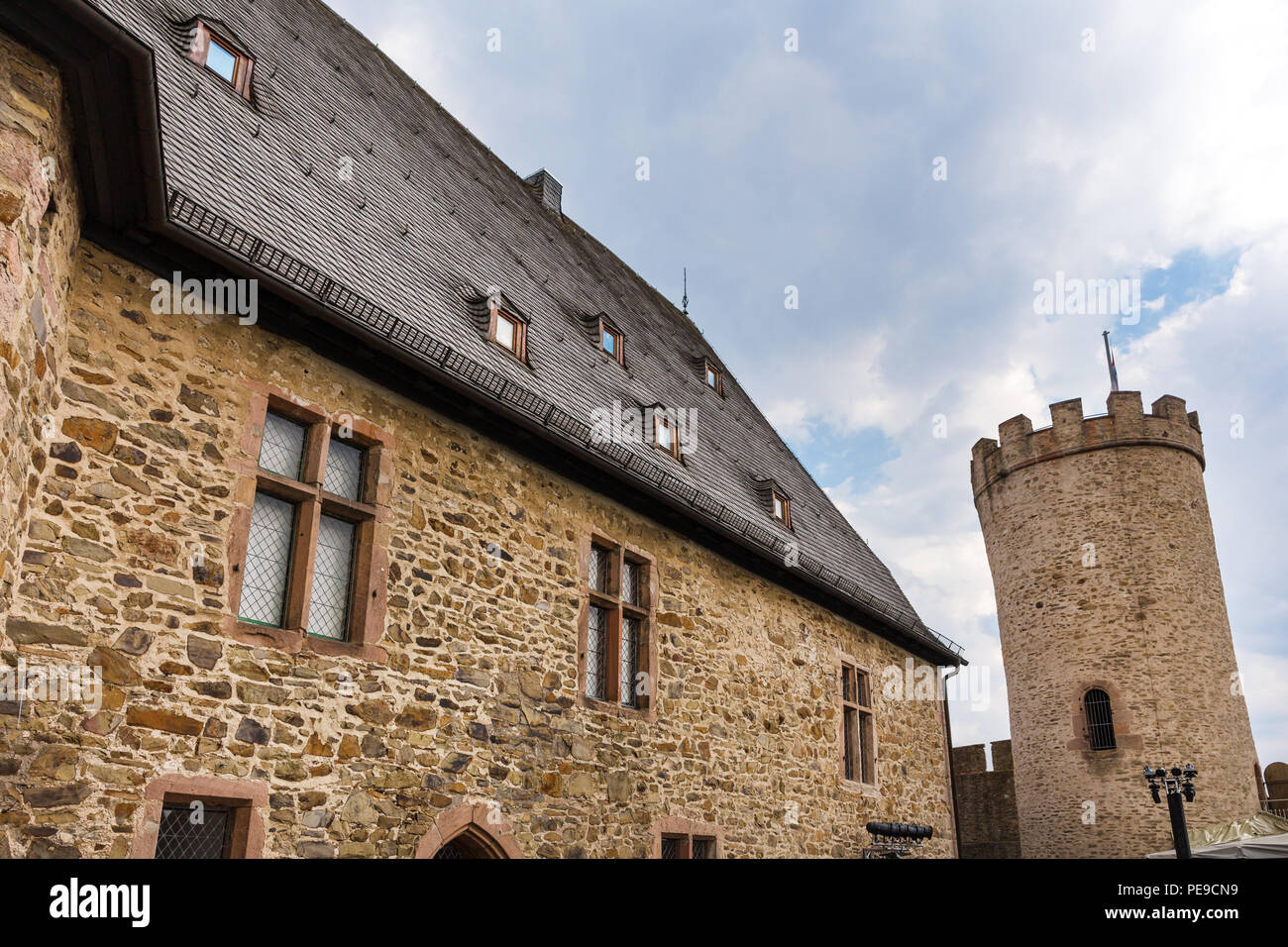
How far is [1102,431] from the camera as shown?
74.3 ft

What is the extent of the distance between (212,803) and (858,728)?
8.93 metres

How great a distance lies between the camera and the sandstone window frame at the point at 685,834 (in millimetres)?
8614

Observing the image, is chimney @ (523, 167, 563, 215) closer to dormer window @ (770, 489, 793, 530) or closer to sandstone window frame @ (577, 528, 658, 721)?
dormer window @ (770, 489, 793, 530)

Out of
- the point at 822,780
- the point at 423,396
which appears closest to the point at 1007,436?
the point at 822,780

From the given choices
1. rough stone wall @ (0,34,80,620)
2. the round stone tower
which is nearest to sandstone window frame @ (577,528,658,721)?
rough stone wall @ (0,34,80,620)

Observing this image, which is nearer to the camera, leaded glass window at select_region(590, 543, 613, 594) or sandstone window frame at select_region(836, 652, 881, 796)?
→ leaded glass window at select_region(590, 543, 613, 594)

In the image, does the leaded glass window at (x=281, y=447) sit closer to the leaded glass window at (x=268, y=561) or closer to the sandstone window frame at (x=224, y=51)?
the leaded glass window at (x=268, y=561)

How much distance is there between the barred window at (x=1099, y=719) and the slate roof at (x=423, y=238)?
8.30m

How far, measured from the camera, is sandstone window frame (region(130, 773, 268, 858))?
5.06 m

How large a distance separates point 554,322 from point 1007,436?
1687 centimetres

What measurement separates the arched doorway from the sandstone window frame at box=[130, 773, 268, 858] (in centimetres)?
141

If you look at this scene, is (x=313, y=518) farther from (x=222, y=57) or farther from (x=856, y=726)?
(x=856, y=726)

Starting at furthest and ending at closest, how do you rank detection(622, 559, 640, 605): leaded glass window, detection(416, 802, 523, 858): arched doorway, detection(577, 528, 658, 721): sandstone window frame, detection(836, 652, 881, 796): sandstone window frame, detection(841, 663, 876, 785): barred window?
detection(841, 663, 876, 785): barred window < detection(836, 652, 881, 796): sandstone window frame < detection(622, 559, 640, 605): leaded glass window < detection(577, 528, 658, 721): sandstone window frame < detection(416, 802, 523, 858): arched doorway

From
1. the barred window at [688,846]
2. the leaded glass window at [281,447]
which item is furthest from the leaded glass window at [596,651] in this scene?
the leaded glass window at [281,447]
